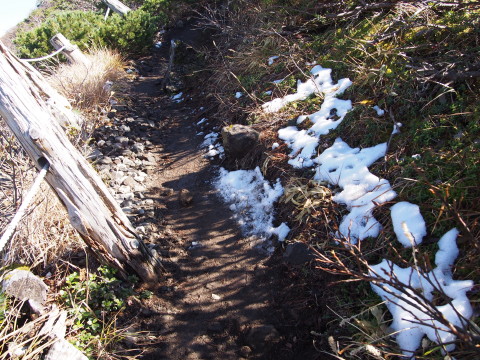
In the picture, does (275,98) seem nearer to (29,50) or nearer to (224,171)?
(224,171)

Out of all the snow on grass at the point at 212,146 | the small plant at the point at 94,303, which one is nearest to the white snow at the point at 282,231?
the small plant at the point at 94,303

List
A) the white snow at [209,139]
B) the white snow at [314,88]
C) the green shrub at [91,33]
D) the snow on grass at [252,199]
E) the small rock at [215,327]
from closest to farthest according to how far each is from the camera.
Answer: the small rock at [215,327], the snow on grass at [252,199], the white snow at [314,88], the white snow at [209,139], the green shrub at [91,33]

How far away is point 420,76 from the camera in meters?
2.92

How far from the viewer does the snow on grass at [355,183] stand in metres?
2.56

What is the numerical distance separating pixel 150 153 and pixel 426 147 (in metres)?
3.84

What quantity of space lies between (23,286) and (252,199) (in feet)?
7.45

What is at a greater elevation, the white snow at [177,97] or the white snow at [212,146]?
the white snow at [177,97]

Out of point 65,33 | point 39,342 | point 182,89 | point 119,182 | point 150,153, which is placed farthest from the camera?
point 65,33

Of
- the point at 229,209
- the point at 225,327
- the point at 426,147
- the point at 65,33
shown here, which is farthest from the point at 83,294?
the point at 65,33

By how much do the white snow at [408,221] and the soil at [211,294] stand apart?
736mm

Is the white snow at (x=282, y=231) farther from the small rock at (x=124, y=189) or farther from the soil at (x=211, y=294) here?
the small rock at (x=124, y=189)

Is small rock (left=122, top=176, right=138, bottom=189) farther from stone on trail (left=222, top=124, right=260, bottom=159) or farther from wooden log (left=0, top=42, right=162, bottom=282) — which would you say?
wooden log (left=0, top=42, right=162, bottom=282)

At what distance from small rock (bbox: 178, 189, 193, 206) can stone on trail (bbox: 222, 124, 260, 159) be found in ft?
2.62

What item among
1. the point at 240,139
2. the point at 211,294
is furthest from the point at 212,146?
the point at 211,294
